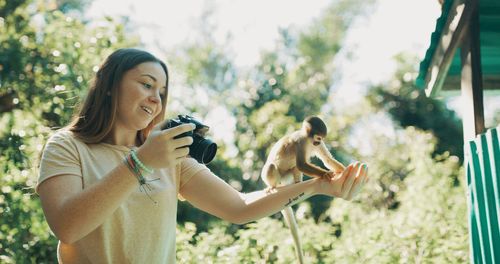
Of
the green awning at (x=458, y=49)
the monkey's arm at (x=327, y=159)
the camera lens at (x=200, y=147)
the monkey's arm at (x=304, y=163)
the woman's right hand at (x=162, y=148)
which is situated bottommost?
the woman's right hand at (x=162, y=148)

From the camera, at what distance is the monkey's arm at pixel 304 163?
Answer: 2189mm

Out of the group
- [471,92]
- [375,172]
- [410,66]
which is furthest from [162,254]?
[410,66]

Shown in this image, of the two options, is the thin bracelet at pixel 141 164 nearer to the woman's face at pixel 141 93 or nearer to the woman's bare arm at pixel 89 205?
the woman's bare arm at pixel 89 205

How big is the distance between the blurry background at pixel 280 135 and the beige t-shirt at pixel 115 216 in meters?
0.37

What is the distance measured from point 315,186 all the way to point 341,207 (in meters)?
4.24

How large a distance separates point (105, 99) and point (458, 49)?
2379mm

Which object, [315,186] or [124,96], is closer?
[124,96]

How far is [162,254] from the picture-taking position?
2004 mm

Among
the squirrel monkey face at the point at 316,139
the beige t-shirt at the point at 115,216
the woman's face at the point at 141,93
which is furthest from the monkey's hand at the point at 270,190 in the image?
the woman's face at the point at 141,93

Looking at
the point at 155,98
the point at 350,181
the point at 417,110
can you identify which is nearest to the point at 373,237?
the point at 350,181

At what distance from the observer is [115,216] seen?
1912 mm

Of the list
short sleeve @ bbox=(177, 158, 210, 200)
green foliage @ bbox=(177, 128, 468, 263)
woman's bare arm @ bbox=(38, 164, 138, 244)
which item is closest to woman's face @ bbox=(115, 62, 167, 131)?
short sleeve @ bbox=(177, 158, 210, 200)

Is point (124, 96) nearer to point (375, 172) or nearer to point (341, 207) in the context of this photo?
point (341, 207)

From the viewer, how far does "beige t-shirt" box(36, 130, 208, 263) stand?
188 cm
